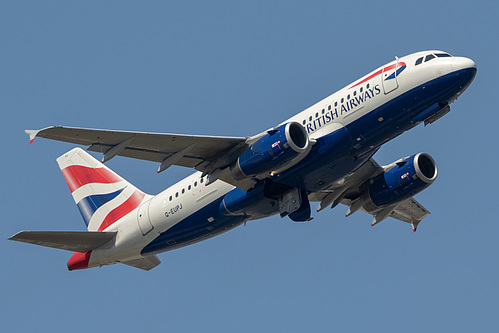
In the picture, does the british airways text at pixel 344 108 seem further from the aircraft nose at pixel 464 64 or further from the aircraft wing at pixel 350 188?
the aircraft wing at pixel 350 188

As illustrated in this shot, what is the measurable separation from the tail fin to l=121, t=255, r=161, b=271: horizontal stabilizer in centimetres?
252

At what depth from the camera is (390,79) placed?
40.3 meters

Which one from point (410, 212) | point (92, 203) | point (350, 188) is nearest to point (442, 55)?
point (350, 188)

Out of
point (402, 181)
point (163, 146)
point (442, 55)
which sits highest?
point (163, 146)

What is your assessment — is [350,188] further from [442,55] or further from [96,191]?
[96,191]

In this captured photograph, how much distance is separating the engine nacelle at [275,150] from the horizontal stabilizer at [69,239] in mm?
10759

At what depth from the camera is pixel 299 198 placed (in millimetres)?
43125

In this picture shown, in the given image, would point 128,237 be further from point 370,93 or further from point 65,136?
point 370,93

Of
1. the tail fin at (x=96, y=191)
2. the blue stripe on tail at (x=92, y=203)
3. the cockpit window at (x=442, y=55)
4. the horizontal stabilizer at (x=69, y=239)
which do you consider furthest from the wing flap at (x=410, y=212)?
the horizontal stabilizer at (x=69, y=239)

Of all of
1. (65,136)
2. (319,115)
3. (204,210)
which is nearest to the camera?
(65,136)

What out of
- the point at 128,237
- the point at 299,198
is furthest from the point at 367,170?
the point at 128,237

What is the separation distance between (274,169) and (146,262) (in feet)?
41.8

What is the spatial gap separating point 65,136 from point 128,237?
10.2m

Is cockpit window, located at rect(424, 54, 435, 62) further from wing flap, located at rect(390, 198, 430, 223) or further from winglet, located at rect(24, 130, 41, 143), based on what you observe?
winglet, located at rect(24, 130, 41, 143)
